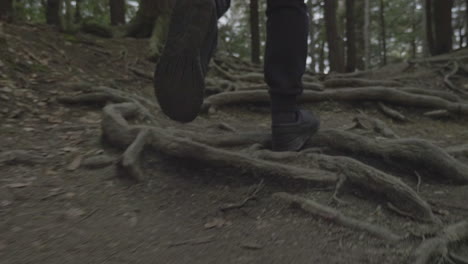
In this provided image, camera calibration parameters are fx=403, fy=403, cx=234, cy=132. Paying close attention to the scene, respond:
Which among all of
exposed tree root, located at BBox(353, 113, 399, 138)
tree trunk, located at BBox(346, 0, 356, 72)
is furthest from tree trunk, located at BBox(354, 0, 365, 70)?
exposed tree root, located at BBox(353, 113, 399, 138)

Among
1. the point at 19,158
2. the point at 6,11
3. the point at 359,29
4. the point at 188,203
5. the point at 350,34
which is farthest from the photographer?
the point at 359,29

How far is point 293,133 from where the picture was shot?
2.22 metres

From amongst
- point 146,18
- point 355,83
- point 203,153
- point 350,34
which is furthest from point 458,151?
point 350,34

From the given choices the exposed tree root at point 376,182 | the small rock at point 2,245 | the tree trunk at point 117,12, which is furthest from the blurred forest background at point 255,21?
the small rock at point 2,245

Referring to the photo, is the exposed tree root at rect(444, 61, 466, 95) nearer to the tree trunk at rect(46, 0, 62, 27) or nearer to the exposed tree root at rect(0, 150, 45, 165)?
the exposed tree root at rect(0, 150, 45, 165)

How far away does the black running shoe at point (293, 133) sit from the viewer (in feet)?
7.24

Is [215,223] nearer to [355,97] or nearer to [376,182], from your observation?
[376,182]

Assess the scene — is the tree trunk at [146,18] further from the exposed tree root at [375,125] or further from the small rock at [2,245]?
the small rock at [2,245]

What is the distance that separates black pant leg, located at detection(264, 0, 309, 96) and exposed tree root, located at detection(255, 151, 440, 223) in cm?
38

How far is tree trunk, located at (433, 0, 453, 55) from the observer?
934 cm

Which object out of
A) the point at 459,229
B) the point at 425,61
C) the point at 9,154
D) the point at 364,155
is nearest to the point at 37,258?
the point at 9,154

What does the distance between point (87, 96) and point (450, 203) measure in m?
3.24

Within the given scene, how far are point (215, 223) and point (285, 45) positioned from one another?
3.13 ft

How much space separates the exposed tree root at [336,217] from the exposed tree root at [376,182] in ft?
0.72
